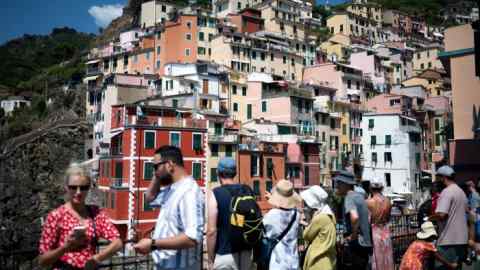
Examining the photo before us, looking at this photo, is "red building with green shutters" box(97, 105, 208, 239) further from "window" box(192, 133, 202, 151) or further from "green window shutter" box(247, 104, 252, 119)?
"green window shutter" box(247, 104, 252, 119)

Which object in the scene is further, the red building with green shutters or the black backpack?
the red building with green shutters

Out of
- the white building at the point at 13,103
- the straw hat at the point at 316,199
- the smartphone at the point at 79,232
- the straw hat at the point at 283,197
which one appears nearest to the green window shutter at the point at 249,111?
the straw hat at the point at 316,199

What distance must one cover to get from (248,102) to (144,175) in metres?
18.2

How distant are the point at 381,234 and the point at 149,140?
28.1 meters

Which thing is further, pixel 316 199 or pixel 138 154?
pixel 138 154

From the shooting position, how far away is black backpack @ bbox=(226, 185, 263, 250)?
4395 mm

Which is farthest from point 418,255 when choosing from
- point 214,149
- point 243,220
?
point 214,149

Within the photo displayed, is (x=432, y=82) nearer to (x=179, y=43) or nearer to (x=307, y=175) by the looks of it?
(x=307, y=175)

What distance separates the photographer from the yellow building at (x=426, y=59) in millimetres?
77756

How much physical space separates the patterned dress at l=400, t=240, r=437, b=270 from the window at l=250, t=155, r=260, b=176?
31.2m

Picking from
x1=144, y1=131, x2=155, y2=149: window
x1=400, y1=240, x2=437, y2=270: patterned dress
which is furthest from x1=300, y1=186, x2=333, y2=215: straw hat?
x1=144, y1=131, x2=155, y2=149: window

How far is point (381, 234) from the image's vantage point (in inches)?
237

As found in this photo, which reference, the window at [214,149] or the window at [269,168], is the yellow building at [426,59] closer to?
the window at [269,168]

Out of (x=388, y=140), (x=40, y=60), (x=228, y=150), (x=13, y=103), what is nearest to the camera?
(x=228, y=150)
